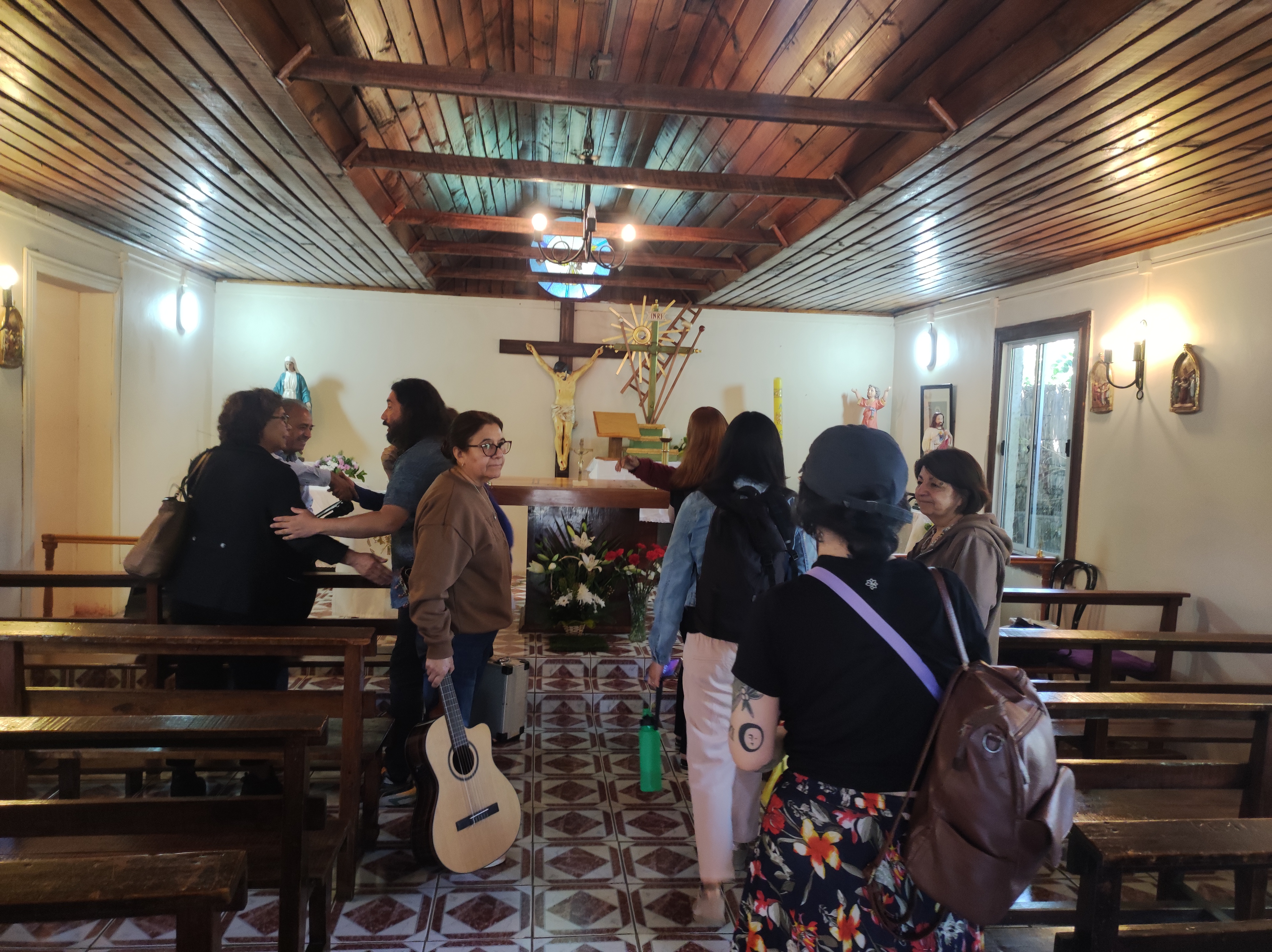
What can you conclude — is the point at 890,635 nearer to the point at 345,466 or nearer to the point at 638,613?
the point at 638,613

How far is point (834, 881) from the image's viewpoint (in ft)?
4.60

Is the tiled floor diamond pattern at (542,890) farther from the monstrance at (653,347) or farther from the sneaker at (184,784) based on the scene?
the monstrance at (653,347)

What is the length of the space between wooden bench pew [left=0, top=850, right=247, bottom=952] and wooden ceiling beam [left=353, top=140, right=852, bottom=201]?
3.49m

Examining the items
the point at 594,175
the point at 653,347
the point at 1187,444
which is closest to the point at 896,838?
the point at 594,175

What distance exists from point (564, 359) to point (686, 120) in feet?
13.6

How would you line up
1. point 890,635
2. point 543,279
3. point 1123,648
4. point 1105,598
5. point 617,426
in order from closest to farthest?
1. point 890,635
2. point 1123,648
3. point 1105,598
4. point 617,426
5. point 543,279

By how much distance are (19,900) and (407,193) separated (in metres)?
5.07

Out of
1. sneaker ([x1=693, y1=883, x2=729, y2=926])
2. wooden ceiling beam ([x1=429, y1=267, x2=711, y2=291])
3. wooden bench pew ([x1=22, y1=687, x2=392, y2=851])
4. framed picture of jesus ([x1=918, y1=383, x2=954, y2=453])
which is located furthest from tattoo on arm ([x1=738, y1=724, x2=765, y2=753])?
framed picture of jesus ([x1=918, y1=383, x2=954, y2=453])

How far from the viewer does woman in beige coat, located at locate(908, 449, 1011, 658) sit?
2.41m

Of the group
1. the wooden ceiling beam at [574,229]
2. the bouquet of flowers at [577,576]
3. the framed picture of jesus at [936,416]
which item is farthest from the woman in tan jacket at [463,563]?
the framed picture of jesus at [936,416]

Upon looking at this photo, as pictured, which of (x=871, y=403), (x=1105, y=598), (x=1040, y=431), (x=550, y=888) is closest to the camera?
(x=550, y=888)

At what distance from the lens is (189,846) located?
197cm

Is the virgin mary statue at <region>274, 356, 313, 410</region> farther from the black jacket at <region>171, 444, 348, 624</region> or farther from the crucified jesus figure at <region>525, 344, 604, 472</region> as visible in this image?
the black jacket at <region>171, 444, 348, 624</region>

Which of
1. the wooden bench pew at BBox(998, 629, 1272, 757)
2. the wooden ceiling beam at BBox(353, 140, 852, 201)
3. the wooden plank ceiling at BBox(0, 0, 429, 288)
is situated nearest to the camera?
the wooden plank ceiling at BBox(0, 0, 429, 288)
